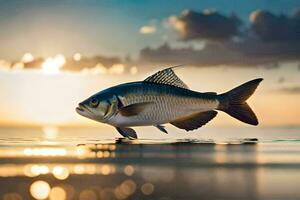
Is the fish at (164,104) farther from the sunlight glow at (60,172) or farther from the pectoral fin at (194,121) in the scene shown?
the sunlight glow at (60,172)

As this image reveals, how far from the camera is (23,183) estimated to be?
185 inches

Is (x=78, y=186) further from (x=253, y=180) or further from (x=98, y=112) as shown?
(x=98, y=112)

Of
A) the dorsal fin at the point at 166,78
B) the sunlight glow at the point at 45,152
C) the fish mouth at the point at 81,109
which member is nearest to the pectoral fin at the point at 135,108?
the dorsal fin at the point at 166,78

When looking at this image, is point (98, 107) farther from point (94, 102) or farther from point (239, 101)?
point (239, 101)

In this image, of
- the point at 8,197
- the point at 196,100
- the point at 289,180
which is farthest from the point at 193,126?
the point at 8,197

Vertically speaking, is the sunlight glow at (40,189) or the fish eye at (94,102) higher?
the fish eye at (94,102)

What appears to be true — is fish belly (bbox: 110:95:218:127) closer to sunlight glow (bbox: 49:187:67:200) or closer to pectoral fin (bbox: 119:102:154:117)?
pectoral fin (bbox: 119:102:154:117)

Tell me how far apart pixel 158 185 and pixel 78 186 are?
0.63 m

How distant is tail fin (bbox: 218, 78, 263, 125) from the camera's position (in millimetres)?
9023

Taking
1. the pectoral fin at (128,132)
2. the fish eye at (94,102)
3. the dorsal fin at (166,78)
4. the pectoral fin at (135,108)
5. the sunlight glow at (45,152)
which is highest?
the dorsal fin at (166,78)

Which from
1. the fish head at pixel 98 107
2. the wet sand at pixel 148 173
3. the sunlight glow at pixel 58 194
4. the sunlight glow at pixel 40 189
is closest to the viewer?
the sunlight glow at pixel 58 194

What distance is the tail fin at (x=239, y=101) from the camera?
29.6 ft

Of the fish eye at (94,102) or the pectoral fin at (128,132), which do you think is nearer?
the pectoral fin at (128,132)

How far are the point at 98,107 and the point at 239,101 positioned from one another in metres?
2.23
